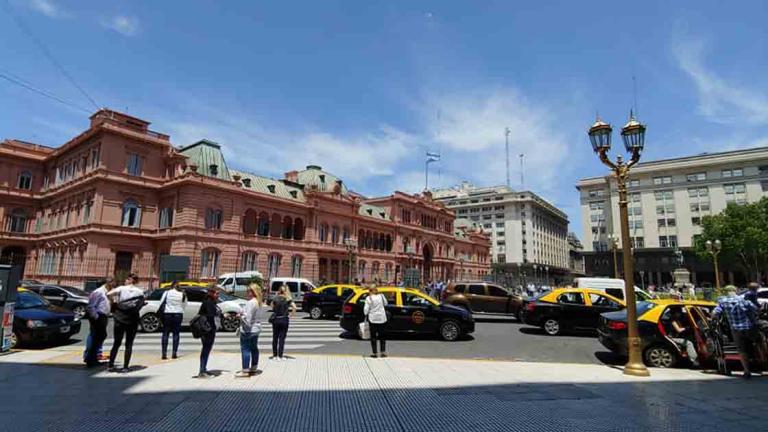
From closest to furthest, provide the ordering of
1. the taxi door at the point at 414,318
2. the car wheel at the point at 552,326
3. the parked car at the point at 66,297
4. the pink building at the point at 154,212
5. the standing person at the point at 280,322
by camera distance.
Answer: the standing person at the point at 280,322 → the taxi door at the point at 414,318 → the car wheel at the point at 552,326 → the parked car at the point at 66,297 → the pink building at the point at 154,212

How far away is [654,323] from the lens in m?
9.30

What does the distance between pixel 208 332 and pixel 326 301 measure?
11.6 meters

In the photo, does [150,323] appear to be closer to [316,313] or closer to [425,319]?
[316,313]

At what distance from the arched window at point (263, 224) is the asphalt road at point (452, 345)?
91.4 ft

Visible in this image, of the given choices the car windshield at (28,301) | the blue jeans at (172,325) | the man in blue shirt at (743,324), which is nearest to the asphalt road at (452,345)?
the car windshield at (28,301)

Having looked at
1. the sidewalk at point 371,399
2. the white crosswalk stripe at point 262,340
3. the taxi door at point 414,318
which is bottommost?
the white crosswalk stripe at point 262,340

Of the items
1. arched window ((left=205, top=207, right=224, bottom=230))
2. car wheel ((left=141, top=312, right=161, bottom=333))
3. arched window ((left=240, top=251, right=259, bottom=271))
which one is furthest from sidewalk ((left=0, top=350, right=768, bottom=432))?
arched window ((left=240, top=251, right=259, bottom=271))

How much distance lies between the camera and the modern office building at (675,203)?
65.9 m

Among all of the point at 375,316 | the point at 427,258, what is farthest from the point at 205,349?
the point at 427,258

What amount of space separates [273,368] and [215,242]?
30.8 metres

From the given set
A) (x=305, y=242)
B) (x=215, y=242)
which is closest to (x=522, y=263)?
(x=305, y=242)

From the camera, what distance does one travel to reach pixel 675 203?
7000cm

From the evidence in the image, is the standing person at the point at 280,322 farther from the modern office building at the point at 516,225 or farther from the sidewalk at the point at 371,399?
the modern office building at the point at 516,225

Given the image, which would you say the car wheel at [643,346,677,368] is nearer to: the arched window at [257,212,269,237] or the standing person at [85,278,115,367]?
the standing person at [85,278,115,367]
